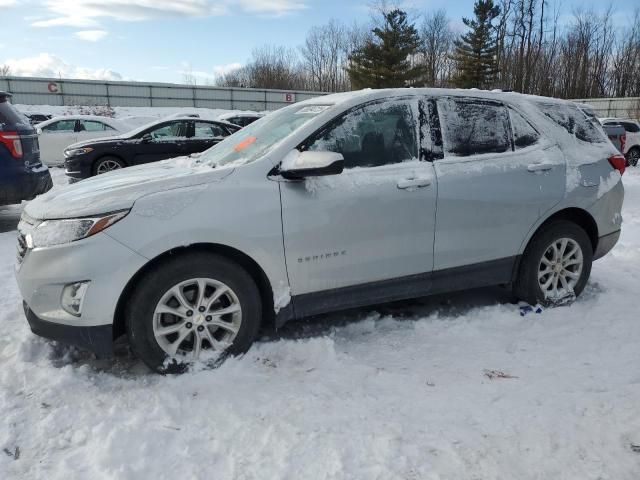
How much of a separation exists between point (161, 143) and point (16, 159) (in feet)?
15.0

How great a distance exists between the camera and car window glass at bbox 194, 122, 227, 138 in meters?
11.8

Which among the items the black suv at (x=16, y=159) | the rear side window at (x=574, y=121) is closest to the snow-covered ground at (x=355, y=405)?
the rear side window at (x=574, y=121)

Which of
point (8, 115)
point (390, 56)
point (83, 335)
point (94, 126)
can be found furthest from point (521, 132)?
point (390, 56)

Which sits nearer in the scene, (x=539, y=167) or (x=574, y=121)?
(x=539, y=167)

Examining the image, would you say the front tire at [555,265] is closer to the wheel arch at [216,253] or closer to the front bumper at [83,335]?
the wheel arch at [216,253]

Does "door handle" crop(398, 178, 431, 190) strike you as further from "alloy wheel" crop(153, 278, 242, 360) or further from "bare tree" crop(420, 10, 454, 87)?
"bare tree" crop(420, 10, 454, 87)

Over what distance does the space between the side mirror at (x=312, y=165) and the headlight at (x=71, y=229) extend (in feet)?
3.17

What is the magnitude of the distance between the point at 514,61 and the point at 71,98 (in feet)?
118

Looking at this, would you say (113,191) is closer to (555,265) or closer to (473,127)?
(473,127)

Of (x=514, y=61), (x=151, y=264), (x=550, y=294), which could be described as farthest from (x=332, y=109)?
(x=514, y=61)

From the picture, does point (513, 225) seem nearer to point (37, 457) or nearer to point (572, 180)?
point (572, 180)

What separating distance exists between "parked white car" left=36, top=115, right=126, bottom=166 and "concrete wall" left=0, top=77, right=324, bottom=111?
24.9 m

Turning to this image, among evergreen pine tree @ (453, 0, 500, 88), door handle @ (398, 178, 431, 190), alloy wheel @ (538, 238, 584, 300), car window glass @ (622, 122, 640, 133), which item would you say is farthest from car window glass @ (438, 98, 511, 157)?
evergreen pine tree @ (453, 0, 500, 88)

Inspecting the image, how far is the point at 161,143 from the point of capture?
11.1 metres
